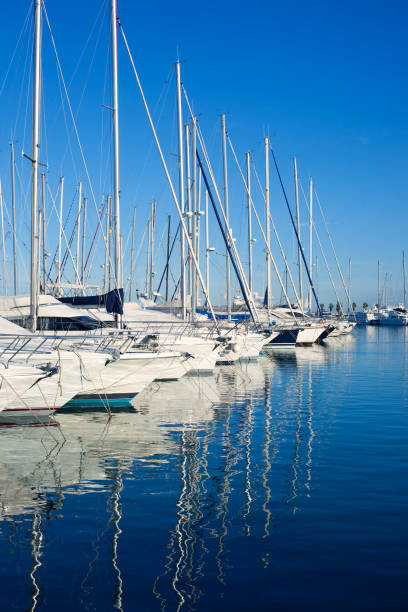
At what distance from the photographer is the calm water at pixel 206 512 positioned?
285 inches

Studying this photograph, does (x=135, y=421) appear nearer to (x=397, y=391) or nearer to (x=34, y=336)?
(x=34, y=336)

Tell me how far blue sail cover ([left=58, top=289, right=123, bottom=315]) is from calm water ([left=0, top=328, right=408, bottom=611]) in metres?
6.77

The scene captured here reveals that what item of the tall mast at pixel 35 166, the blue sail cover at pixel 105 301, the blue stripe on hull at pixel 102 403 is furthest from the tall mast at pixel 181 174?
the blue stripe on hull at pixel 102 403

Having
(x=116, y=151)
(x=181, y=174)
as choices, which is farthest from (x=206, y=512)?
(x=181, y=174)

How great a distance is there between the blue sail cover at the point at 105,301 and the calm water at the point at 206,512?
22.2 ft

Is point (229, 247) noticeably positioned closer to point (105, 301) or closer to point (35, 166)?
point (105, 301)

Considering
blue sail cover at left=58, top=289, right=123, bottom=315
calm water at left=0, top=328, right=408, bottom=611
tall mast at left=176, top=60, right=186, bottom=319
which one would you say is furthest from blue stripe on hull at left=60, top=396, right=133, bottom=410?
tall mast at left=176, top=60, right=186, bottom=319

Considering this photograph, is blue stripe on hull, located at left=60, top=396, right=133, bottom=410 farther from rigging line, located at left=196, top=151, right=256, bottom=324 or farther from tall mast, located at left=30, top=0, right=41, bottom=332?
rigging line, located at left=196, top=151, right=256, bottom=324

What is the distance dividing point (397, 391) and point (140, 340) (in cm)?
1092

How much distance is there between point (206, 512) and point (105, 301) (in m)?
18.4

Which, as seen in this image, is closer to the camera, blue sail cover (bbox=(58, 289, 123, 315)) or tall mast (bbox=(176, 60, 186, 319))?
blue sail cover (bbox=(58, 289, 123, 315))

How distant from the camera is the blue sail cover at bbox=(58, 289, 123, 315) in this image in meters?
25.1

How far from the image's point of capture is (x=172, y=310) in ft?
124

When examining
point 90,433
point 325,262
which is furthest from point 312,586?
point 325,262
